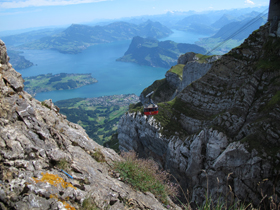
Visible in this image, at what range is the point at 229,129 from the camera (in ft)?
68.3

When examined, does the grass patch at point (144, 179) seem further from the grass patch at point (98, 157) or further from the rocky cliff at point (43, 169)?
the grass patch at point (98, 157)

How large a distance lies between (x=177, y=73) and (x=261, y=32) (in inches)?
1273

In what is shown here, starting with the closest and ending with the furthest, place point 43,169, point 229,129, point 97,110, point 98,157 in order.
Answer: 1. point 43,169
2. point 98,157
3. point 229,129
4. point 97,110

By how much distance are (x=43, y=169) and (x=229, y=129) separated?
19677mm

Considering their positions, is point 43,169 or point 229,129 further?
point 229,129

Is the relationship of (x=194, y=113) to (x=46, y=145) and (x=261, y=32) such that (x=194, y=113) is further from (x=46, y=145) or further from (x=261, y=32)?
(x=46, y=145)

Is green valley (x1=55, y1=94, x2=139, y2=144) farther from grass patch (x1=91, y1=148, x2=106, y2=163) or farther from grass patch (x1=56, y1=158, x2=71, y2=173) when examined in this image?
grass patch (x1=56, y1=158, x2=71, y2=173)

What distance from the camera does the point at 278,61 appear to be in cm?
2141

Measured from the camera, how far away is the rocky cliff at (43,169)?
5.28 metres

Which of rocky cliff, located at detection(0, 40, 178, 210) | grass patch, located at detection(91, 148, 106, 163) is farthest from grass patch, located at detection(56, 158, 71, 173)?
grass patch, located at detection(91, 148, 106, 163)

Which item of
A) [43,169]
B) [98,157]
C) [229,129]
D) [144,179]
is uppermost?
[43,169]

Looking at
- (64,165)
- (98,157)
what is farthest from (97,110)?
(64,165)

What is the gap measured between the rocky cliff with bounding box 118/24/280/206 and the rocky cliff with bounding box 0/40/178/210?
10.1m

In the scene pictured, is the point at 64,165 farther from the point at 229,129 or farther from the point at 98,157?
the point at 229,129
